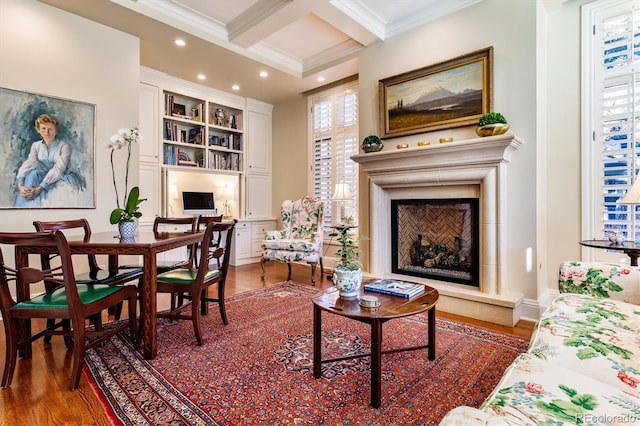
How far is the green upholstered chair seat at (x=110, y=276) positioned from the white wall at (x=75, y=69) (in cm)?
109

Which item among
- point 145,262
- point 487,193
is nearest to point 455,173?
point 487,193

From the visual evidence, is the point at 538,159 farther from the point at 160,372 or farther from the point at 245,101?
the point at 245,101

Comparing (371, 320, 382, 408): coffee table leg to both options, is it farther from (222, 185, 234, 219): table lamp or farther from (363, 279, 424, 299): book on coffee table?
(222, 185, 234, 219): table lamp

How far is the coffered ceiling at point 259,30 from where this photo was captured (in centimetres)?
319

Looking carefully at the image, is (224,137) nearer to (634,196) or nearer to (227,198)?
(227,198)

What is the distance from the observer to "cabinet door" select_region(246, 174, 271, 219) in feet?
18.6

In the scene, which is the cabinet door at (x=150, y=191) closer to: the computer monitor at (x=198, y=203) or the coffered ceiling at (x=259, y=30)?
the computer monitor at (x=198, y=203)

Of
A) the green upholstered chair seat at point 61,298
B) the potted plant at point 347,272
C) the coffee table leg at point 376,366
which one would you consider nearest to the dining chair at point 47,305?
the green upholstered chair seat at point 61,298

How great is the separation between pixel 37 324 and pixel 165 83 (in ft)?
11.1

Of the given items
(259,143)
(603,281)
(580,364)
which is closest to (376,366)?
(580,364)

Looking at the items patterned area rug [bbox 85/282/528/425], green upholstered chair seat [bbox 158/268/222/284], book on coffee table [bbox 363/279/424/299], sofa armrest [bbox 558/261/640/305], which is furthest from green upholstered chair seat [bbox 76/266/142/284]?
sofa armrest [bbox 558/261/640/305]

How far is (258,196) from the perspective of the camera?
5820 mm

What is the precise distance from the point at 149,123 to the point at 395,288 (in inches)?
161

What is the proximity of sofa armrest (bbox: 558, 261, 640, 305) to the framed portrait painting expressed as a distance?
4.18 m
